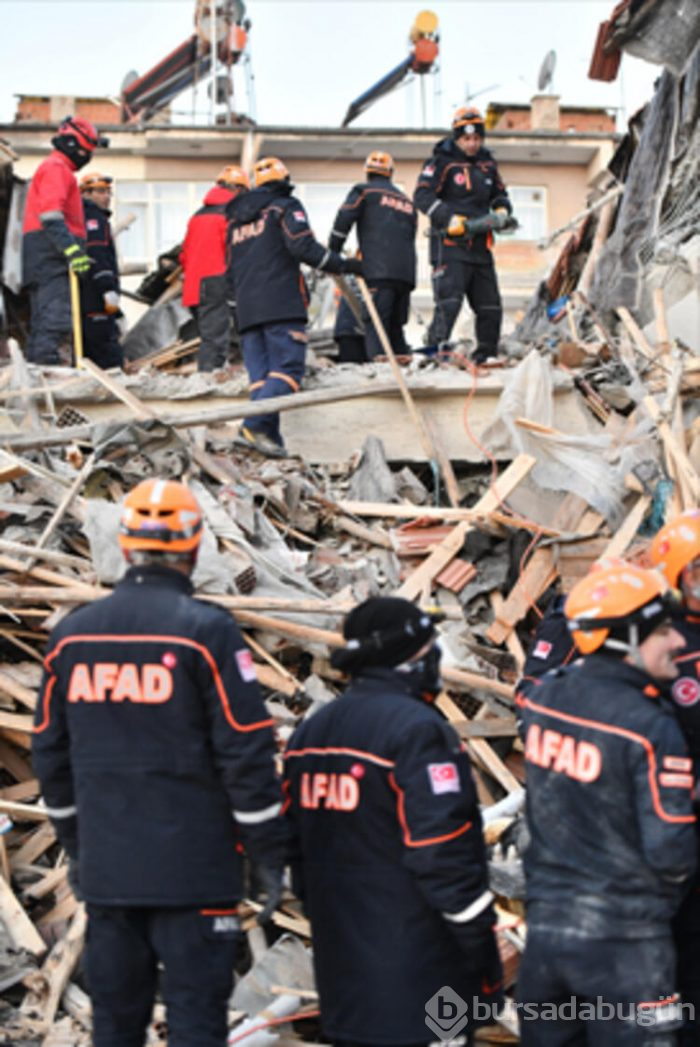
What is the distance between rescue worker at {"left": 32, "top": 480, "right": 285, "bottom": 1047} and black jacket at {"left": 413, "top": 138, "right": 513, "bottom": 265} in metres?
7.66

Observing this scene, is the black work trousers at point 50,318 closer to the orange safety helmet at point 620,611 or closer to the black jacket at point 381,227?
the black jacket at point 381,227

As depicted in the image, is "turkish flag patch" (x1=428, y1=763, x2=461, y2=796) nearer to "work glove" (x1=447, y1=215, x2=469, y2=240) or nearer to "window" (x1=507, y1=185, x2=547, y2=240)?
"work glove" (x1=447, y1=215, x2=469, y2=240)

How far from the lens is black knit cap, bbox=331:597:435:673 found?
4.38 metres

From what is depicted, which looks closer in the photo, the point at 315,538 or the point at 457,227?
the point at 315,538

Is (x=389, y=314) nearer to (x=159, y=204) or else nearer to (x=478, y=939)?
(x=478, y=939)

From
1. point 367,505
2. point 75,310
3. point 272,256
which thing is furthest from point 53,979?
point 75,310

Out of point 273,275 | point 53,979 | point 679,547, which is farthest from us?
point 273,275

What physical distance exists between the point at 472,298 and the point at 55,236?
355cm

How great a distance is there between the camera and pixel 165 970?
4176 mm

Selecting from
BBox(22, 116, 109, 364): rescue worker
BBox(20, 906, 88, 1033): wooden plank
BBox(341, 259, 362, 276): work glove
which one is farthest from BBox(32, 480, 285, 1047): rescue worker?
BBox(22, 116, 109, 364): rescue worker

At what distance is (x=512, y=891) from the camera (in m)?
5.71

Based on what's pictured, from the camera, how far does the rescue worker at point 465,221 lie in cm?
1134

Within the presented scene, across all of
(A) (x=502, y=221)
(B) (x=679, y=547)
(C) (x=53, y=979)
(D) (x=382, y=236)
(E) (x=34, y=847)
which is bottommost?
(C) (x=53, y=979)

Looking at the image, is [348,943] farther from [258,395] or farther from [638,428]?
[258,395]
